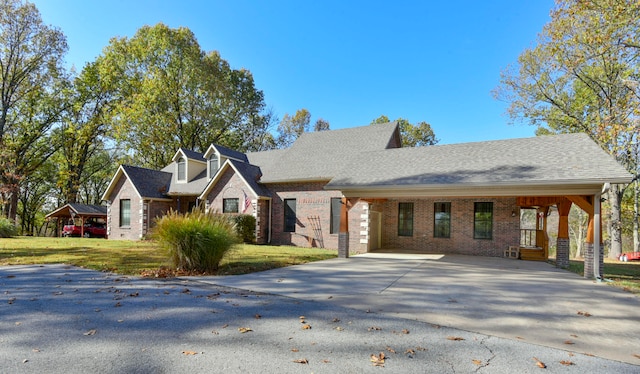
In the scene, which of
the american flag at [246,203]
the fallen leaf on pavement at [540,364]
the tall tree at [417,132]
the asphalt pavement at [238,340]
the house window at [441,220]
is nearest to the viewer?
the asphalt pavement at [238,340]

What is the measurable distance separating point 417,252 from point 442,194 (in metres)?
4.06

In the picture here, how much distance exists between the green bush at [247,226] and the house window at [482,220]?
1075 cm

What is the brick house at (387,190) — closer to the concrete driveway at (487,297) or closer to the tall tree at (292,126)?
the concrete driveway at (487,297)

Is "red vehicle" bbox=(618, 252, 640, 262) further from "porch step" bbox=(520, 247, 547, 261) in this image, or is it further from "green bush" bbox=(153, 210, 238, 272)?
"green bush" bbox=(153, 210, 238, 272)

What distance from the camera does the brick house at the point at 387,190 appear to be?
1055 cm

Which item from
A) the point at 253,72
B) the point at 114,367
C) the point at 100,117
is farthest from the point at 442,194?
the point at 100,117

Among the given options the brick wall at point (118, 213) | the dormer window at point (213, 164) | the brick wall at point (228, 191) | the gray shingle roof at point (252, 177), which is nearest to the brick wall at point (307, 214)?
the gray shingle roof at point (252, 177)

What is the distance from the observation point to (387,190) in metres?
12.3

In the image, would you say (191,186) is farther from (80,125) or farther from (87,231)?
(80,125)

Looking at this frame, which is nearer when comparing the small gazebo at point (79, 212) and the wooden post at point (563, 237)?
the wooden post at point (563, 237)

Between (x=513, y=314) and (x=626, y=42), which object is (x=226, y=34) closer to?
(x=626, y=42)

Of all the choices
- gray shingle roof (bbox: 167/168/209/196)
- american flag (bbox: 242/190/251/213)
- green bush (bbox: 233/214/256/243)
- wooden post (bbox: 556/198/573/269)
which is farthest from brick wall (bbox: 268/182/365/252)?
wooden post (bbox: 556/198/573/269)

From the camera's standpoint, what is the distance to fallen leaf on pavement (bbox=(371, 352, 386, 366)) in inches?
138

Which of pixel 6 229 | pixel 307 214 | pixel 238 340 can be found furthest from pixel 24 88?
pixel 238 340
